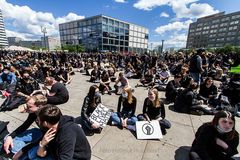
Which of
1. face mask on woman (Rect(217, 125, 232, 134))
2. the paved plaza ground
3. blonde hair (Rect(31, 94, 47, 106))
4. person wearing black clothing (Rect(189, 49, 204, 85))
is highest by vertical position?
person wearing black clothing (Rect(189, 49, 204, 85))

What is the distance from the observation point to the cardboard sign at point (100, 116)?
12.1ft

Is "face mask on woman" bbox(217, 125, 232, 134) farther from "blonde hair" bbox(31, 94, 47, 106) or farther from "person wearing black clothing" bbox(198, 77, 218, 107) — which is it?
"person wearing black clothing" bbox(198, 77, 218, 107)

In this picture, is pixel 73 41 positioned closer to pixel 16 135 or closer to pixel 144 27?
pixel 144 27

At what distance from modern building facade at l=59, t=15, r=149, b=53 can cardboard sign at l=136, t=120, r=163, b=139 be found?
57.8 m

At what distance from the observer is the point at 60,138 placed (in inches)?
70.5

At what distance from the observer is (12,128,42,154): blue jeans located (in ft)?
8.45

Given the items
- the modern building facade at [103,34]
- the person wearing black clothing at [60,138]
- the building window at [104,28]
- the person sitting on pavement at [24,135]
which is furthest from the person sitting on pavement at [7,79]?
the building window at [104,28]

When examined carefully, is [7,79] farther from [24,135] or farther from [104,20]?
[104,20]

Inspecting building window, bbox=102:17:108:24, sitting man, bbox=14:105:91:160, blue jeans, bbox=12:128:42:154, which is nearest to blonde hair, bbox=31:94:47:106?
blue jeans, bbox=12:128:42:154

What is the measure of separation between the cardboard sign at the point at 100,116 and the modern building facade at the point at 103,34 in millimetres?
57477

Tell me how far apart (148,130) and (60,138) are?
2330 mm

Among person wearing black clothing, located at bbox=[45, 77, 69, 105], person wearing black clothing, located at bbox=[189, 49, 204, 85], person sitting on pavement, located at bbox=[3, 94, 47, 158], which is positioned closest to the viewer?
person sitting on pavement, located at bbox=[3, 94, 47, 158]

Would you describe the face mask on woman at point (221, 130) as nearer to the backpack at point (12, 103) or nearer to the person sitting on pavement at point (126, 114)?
the person sitting on pavement at point (126, 114)

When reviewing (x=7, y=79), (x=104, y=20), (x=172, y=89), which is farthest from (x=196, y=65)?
(x=104, y=20)
